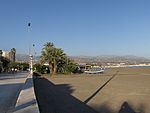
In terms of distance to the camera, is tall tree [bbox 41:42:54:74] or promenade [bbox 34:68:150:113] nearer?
promenade [bbox 34:68:150:113]

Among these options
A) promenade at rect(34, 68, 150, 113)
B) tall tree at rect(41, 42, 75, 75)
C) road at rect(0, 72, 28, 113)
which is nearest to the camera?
road at rect(0, 72, 28, 113)

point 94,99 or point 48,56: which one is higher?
point 48,56

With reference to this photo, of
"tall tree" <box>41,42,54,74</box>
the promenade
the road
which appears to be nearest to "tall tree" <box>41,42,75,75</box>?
"tall tree" <box>41,42,54,74</box>

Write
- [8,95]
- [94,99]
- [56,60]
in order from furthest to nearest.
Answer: [56,60] < [8,95] < [94,99]

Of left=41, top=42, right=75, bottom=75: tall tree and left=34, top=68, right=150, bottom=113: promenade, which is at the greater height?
left=41, top=42, right=75, bottom=75: tall tree

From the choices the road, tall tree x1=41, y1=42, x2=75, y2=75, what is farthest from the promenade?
tall tree x1=41, y1=42, x2=75, y2=75

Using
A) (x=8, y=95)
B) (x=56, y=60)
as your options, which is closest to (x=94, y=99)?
(x=8, y=95)

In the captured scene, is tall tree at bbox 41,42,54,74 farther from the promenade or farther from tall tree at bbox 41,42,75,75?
the promenade

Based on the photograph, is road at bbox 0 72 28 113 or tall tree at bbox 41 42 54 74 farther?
tall tree at bbox 41 42 54 74

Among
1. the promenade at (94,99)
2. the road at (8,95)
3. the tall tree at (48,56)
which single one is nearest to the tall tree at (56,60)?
the tall tree at (48,56)

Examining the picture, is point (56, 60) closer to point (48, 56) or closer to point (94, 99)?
point (48, 56)

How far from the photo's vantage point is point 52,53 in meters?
80.1

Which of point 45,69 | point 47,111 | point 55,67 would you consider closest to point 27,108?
point 47,111

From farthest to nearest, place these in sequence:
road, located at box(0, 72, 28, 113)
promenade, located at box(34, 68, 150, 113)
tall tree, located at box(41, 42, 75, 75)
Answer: tall tree, located at box(41, 42, 75, 75)
promenade, located at box(34, 68, 150, 113)
road, located at box(0, 72, 28, 113)
